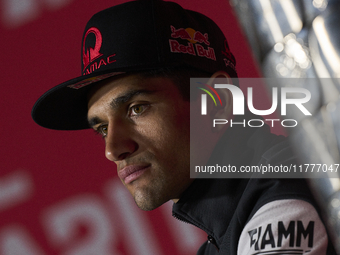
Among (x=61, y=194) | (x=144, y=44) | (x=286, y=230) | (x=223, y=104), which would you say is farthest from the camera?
(x=61, y=194)

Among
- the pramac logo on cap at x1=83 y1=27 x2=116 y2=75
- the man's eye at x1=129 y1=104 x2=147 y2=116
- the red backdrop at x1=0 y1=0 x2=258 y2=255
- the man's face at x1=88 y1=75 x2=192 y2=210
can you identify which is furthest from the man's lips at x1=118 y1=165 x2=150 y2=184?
the red backdrop at x1=0 y1=0 x2=258 y2=255

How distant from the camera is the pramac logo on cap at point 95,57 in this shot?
2.68 feet

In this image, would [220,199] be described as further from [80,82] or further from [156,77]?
[80,82]

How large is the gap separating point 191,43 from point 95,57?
24 cm

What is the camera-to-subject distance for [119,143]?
81cm

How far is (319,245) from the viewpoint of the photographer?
46 cm

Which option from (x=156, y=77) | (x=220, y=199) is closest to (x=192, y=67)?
(x=156, y=77)

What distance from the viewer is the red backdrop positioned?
4.96ft

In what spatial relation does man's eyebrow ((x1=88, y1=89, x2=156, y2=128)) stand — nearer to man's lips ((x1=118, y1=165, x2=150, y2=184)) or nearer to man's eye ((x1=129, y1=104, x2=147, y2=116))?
man's eye ((x1=129, y1=104, x2=147, y2=116))

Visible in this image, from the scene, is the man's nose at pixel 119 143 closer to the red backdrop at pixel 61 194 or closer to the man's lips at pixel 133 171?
the man's lips at pixel 133 171

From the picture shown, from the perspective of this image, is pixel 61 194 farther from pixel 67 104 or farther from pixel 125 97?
pixel 125 97

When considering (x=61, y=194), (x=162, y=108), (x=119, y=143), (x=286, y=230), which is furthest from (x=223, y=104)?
(x=61, y=194)

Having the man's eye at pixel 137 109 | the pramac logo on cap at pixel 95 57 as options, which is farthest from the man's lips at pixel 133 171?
the pramac logo on cap at pixel 95 57

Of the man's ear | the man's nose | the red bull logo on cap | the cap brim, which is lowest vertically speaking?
the man's nose
